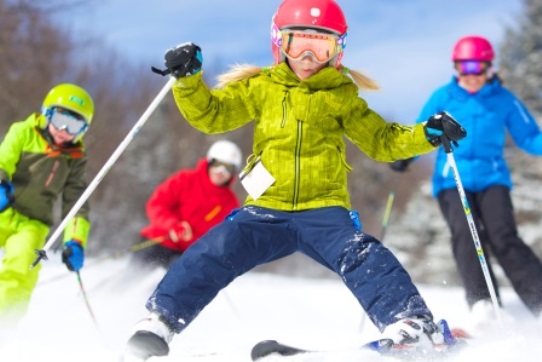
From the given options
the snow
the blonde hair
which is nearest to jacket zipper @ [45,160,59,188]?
the snow

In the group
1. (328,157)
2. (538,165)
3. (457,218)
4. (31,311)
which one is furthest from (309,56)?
(538,165)

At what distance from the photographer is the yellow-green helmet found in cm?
473

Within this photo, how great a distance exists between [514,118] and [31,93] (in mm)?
29646

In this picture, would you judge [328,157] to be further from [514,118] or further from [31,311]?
[31,311]

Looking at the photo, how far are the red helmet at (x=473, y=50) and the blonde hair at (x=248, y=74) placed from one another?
2.01 m

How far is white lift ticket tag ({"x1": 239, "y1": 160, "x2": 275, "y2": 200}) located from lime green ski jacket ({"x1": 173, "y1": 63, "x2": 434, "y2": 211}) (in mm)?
22

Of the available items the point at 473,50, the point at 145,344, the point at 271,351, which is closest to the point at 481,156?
the point at 473,50

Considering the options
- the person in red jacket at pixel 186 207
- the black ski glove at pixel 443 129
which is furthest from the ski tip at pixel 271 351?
the person in red jacket at pixel 186 207

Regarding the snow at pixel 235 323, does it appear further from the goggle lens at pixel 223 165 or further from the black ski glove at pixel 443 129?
the goggle lens at pixel 223 165

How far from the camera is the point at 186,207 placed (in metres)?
6.91

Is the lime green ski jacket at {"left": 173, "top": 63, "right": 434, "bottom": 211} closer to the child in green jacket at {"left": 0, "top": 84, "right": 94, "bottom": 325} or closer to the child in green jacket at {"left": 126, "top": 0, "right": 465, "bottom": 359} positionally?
the child in green jacket at {"left": 126, "top": 0, "right": 465, "bottom": 359}

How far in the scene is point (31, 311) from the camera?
598cm

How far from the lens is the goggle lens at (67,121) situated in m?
4.67

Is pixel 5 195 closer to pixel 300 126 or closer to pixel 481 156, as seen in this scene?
pixel 300 126
